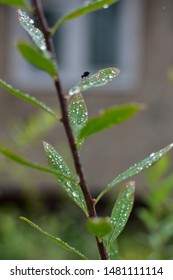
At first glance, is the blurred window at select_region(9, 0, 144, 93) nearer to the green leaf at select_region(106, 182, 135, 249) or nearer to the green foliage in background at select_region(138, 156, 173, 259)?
the green foliage in background at select_region(138, 156, 173, 259)

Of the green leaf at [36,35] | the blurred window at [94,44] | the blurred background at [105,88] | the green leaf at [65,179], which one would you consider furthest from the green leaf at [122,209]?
the blurred window at [94,44]

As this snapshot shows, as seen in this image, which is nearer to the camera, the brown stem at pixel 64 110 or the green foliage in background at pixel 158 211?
the brown stem at pixel 64 110

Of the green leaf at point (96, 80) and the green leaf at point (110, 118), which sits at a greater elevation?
the green leaf at point (96, 80)

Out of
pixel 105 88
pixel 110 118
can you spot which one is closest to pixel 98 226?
pixel 110 118

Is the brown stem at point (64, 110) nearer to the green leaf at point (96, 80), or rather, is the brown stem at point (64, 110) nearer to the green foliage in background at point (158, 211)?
the green leaf at point (96, 80)

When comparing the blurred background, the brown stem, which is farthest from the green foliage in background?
the blurred background

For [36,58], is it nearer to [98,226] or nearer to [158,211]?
[98,226]
